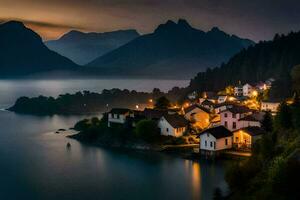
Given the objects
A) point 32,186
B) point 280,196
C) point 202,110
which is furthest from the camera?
point 202,110

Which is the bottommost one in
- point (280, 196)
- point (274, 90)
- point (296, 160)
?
point (280, 196)

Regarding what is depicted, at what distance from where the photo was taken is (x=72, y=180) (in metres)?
24.1

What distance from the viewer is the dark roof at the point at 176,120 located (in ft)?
104

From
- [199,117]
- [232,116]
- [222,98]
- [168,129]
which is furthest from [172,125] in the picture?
[222,98]

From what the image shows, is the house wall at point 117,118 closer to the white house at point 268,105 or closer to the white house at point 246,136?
the white house at point 246,136

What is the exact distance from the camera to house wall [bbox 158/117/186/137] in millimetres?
31422

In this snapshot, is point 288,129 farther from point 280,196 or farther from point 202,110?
point 202,110

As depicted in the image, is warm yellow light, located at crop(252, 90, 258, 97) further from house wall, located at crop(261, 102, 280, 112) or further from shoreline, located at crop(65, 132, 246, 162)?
shoreline, located at crop(65, 132, 246, 162)

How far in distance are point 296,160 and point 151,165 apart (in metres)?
13.0

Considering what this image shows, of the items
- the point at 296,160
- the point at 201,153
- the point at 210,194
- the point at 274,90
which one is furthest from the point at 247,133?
the point at 296,160

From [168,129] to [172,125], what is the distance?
503 mm

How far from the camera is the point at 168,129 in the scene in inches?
1246

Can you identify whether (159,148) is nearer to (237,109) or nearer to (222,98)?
(237,109)

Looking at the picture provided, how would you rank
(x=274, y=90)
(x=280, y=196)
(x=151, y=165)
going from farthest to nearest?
(x=274, y=90)
(x=151, y=165)
(x=280, y=196)
